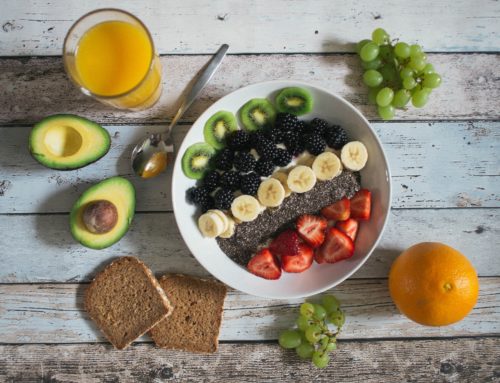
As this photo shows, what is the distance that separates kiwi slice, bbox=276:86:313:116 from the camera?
1.43 meters

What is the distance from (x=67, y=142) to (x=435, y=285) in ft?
3.71

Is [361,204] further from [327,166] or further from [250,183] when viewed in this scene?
[250,183]

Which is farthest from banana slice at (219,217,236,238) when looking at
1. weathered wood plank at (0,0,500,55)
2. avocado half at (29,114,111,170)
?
weathered wood plank at (0,0,500,55)

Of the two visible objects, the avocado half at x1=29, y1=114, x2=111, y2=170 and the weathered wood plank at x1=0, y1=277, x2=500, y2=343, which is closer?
the avocado half at x1=29, y1=114, x2=111, y2=170

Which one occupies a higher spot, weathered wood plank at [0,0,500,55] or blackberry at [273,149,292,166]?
weathered wood plank at [0,0,500,55]

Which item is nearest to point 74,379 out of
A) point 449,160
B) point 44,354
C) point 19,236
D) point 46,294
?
point 44,354

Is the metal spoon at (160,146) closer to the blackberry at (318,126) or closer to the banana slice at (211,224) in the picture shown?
the banana slice at (211,224)

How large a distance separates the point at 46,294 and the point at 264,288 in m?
0.69

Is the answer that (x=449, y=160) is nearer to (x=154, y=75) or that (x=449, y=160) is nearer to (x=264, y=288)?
(x=264, y=288)

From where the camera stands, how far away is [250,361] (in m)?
1.58

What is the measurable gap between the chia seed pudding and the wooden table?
0.16 meters

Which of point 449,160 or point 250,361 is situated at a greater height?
point 449,160

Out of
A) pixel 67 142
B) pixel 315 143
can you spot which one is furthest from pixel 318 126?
pixel 67 142

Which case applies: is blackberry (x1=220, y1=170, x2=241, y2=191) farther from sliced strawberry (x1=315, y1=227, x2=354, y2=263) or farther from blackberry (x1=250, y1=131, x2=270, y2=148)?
sliced strawberry (x1=315, y1=227, x2=354, y2=263)
